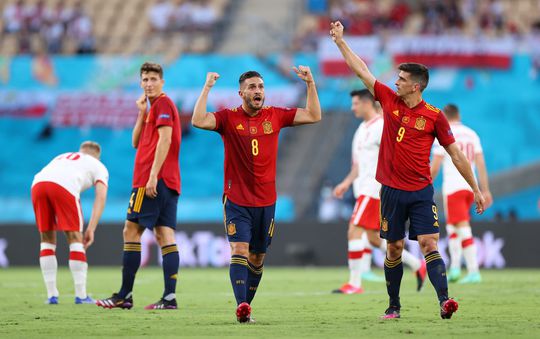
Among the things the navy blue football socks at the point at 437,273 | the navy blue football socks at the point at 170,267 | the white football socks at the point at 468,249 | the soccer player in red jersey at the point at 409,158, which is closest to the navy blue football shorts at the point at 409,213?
the soccer player in red jersey at the point at 409,158

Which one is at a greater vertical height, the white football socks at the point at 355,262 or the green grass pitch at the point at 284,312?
the white football socks at the point at 355,262

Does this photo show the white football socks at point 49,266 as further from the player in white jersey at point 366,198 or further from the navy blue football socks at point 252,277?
the player in white jersey at point 366,198

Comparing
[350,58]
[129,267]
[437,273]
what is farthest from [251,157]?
[129,267]

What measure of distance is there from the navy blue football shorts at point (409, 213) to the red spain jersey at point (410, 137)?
7 cm

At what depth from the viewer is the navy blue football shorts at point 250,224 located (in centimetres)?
952

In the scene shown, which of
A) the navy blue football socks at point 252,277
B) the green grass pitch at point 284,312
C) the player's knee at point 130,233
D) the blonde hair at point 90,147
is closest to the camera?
the green grass pitch at point 284,312

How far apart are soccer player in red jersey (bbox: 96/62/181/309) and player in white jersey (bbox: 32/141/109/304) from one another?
0.88 meters

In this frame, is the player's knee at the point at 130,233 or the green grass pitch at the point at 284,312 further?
the player's knee at the point at 130,233

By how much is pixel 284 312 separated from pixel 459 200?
20.7 feet

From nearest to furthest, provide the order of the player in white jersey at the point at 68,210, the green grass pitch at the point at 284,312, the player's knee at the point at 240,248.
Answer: the green grass pitch at the point at 284,312 → the player's knee at the point at 240,248 → the player in white jersey at the point at 68,210

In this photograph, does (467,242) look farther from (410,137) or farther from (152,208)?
(410,137)

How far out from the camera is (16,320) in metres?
9.79

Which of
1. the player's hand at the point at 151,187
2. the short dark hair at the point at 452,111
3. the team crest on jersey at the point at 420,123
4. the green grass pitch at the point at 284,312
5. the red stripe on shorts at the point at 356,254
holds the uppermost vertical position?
the short dark hair at the point at 452,111

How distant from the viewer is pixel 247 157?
31.9 ft
